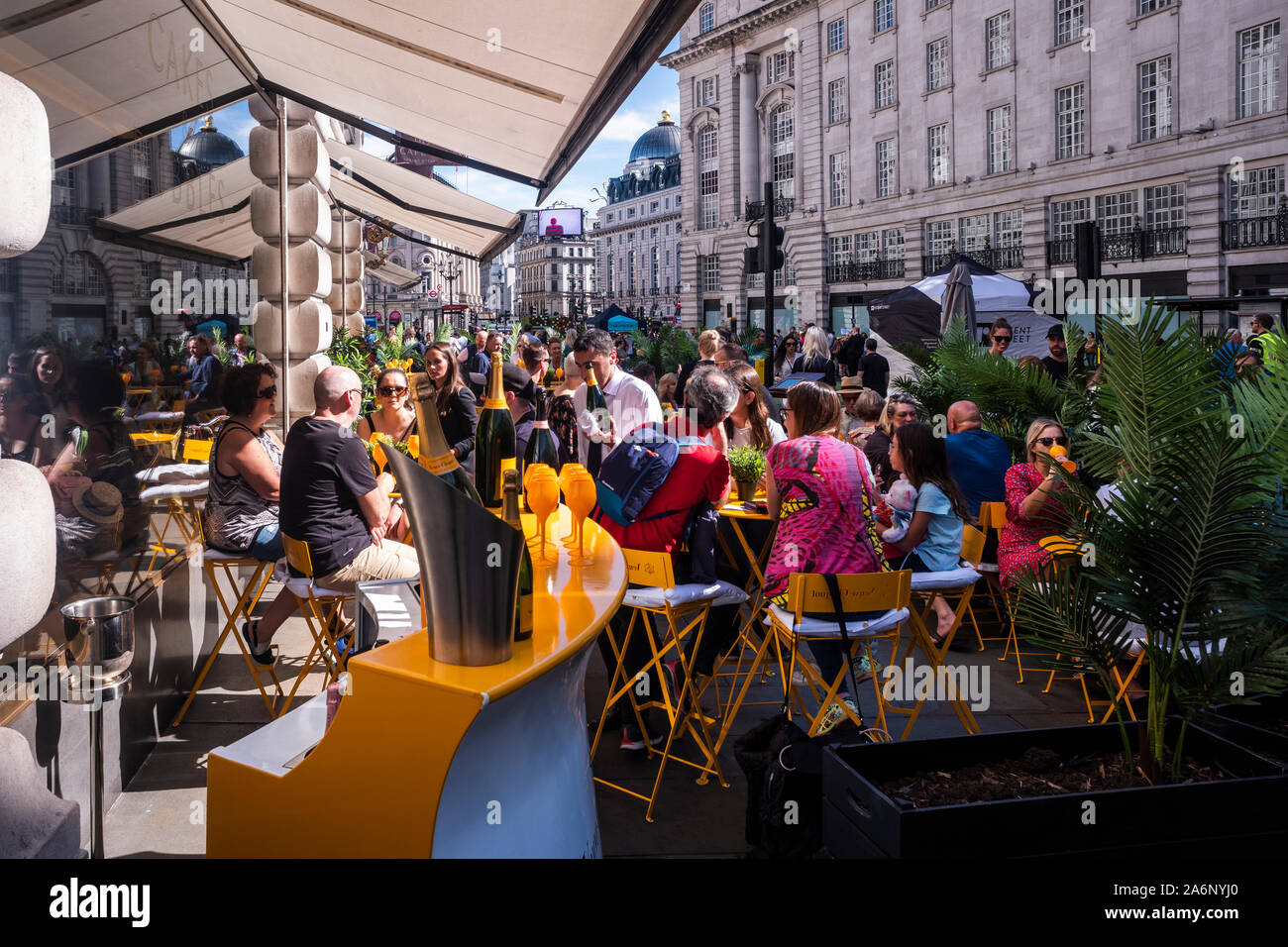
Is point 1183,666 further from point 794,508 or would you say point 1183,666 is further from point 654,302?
point 654,302

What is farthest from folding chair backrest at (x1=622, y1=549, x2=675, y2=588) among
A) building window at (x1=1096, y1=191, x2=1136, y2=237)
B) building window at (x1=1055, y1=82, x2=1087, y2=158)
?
building window at (x1=1055, y1=82, x2=1087, y2=158)

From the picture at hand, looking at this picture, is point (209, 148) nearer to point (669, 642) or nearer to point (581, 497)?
point (669, 642)

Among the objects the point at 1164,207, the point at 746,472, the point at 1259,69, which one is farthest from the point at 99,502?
the point at 1164,207

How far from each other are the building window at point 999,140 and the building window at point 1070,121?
210cm

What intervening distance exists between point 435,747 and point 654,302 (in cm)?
11384

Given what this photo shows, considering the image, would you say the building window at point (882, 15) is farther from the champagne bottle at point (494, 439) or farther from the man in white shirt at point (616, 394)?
the champagne bottle at point (494, 439)

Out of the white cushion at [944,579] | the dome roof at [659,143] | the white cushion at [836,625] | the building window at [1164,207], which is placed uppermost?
the dome roof at [659,143]

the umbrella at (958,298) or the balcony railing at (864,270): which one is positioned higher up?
the balcony railing at (864,270)

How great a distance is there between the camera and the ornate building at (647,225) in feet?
378

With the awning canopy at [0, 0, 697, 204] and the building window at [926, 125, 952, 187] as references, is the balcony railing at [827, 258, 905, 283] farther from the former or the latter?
the awning canopy at [0, 0, 697, 204]

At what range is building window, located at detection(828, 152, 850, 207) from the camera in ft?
134

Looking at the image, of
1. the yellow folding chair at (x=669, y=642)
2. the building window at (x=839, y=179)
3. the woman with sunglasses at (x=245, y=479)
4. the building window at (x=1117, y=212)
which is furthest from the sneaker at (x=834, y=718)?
the building window at (x=839, y=179)

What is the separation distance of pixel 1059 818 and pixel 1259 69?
27.6 metres

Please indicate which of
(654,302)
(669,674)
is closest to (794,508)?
(669,674)
